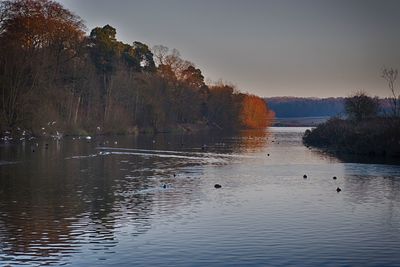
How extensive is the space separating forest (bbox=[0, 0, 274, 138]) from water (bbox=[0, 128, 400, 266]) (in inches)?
1134

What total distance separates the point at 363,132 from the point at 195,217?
3778cm

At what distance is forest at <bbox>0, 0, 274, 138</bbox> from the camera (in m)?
63.6

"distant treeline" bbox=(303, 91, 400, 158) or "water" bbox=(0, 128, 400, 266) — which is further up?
"distant treeline" bbox=(303, 91, 400, 158)

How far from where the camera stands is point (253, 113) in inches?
6708

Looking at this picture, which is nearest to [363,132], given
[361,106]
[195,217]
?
[361,106]

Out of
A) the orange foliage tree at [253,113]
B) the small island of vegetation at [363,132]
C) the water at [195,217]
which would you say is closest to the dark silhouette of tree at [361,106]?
the small island of vegetation at [363,132]

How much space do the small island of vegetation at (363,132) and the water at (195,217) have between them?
13.3 meters

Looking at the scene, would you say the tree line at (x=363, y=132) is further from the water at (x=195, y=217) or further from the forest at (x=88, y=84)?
the forest at (x=88, y=84)

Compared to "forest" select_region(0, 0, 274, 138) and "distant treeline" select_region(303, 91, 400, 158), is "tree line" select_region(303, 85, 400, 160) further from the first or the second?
"forest" select_region(0, 0, 274, 138)

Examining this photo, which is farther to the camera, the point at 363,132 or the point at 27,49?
the point at 27,49

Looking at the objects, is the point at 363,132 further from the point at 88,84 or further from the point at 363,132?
the point at 88,84

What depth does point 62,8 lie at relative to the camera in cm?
6950

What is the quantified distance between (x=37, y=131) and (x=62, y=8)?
51.5 feet

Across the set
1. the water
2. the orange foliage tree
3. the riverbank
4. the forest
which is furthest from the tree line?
the orange foliage tree
